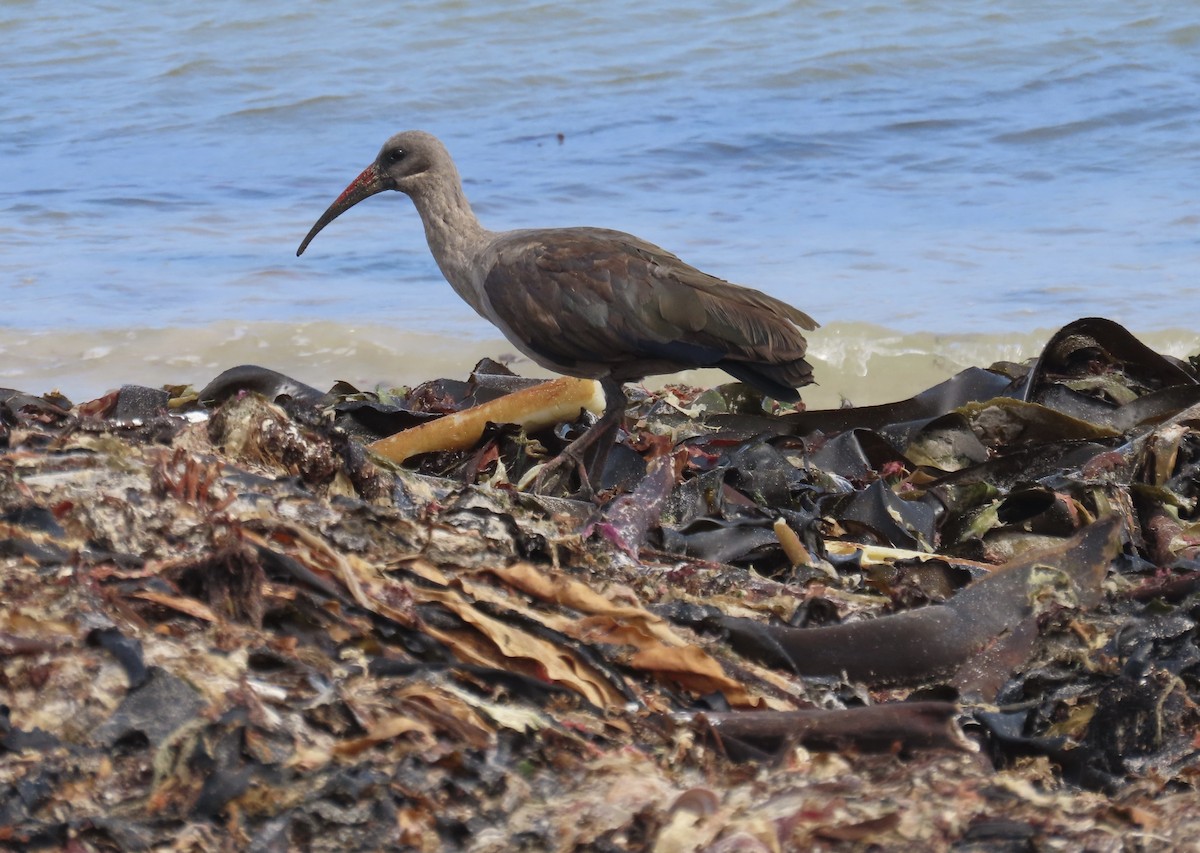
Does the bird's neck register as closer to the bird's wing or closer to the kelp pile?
the bird's wing

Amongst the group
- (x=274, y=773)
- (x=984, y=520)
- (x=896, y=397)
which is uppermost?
(x=274, y=773)

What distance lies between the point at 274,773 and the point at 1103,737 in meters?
1.33

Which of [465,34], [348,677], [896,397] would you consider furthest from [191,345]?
[465,34]

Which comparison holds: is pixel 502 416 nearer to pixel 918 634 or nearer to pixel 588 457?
pixel 588 457

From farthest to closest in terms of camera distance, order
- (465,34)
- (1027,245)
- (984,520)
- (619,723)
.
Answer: (465,34) → (1027,245) → (984,520) → (619,723)

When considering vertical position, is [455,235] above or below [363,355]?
above

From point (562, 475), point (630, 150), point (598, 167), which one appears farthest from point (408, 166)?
point (630, 150)

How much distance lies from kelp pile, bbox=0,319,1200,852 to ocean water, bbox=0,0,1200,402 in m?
3.83

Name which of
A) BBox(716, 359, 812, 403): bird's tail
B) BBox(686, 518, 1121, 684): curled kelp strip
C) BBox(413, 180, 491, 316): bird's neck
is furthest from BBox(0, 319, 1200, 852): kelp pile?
BBox(413, 180, 491, 316): bird's neck

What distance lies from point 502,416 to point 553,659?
7.32 feet

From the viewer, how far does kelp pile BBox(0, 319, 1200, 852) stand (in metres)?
2.01

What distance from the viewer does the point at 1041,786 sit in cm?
234

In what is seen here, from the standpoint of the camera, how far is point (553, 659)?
2447 mm

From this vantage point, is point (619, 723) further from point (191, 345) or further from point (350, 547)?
point (191, 345)
